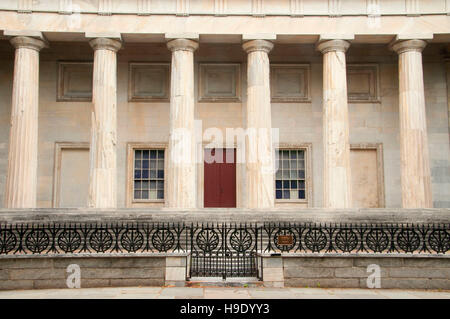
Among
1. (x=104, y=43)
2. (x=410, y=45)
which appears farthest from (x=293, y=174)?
(x=104, y=43)

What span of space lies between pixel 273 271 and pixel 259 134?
1077cm

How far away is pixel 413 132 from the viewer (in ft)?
73.2

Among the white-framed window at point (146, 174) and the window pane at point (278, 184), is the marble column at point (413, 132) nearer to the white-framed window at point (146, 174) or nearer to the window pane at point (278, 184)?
the window pane at point (278, 184)

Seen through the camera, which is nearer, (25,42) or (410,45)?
(25,42)

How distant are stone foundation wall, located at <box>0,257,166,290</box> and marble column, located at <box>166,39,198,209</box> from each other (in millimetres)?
9389

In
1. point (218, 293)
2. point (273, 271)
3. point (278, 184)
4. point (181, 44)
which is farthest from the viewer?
point (278, 184)

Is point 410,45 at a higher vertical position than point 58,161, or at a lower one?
higher

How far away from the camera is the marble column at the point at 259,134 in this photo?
21703 millimetres

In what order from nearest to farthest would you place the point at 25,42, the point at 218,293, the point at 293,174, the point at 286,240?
the point at 218,293 → the point at 286,240 → the point at 25,42 → the point at 293,174

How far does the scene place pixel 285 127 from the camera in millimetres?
26703

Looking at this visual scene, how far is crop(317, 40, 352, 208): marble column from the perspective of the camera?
21.8 metres

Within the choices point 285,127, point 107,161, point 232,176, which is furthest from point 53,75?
point 285,127

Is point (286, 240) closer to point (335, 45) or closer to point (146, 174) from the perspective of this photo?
point (335, 45)

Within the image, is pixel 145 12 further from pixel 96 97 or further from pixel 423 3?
pixel 423 3
